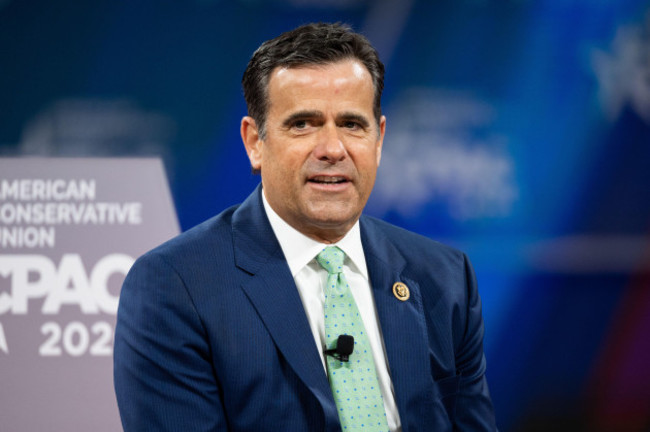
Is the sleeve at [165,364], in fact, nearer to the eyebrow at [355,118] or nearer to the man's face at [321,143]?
the man's face at [321,143]

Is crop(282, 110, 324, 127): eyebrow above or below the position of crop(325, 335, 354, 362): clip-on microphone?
above

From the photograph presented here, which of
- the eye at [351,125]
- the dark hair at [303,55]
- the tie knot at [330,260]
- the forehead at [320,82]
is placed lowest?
the tie knot at [330,260]

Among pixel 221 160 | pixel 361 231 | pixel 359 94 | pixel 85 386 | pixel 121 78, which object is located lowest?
pixel 85 386

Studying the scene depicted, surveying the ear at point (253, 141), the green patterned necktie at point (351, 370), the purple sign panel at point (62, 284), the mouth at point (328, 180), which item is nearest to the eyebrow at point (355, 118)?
the mouth at point (328, 180)

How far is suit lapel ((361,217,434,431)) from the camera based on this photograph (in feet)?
5.81

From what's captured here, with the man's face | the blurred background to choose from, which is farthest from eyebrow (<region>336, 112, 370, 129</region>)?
the blurred background

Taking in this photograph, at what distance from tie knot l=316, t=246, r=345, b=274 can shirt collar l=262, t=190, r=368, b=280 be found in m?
0.01

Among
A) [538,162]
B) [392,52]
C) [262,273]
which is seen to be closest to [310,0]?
[392,52]

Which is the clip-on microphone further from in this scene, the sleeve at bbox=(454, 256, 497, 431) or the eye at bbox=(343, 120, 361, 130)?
the eye at bbox=(343, 120, 361, 130)

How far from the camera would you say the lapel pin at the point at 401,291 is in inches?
74.0

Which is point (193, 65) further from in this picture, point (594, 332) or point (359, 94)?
point (594, 332)

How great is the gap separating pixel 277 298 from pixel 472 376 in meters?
0.67

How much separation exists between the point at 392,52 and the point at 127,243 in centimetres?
160

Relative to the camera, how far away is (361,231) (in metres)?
2.04
